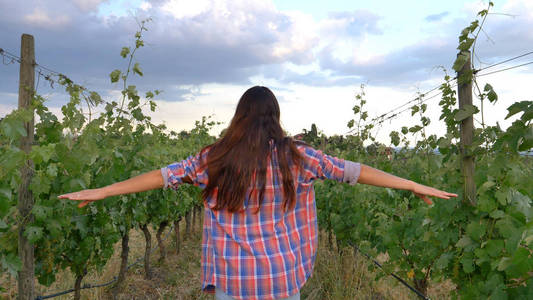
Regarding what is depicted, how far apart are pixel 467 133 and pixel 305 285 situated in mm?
2995

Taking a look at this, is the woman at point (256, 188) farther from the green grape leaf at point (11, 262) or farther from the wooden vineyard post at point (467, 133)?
the green grape leaf at point (11, 262)

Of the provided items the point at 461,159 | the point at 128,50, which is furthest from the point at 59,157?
the point at 461,159

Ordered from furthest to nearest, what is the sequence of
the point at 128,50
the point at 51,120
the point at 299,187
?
the point at 128,50, the point at 51,120, the point at 299,187

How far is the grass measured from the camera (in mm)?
4449

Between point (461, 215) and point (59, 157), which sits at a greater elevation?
point (59, 157)

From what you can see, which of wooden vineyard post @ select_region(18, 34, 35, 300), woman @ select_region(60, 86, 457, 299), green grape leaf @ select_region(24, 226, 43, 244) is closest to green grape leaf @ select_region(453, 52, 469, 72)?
woman @ select_region(60, 86, 457, 299)

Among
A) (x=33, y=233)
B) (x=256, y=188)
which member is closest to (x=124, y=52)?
(x=33, y=233)

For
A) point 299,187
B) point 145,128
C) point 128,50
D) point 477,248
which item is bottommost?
point 477,248

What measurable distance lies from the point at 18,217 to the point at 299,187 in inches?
75.8

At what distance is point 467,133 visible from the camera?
2326mm

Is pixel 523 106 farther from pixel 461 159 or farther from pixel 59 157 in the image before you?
pixel 59 157

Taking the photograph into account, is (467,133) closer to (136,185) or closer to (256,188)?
(256,188)

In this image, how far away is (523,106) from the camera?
5.50 ft

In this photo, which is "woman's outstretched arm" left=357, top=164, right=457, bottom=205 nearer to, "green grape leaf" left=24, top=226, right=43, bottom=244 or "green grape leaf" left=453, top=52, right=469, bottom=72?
"green grape leaf" left=453, top=52, right=469, bottom=72
